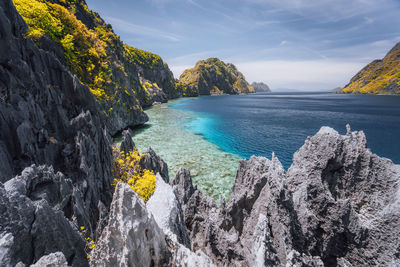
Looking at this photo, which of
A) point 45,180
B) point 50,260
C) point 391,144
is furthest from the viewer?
point 391,144

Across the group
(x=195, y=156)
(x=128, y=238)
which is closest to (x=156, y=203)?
(x=128, y=238)

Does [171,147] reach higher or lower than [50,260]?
lower

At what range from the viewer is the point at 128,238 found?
→ 4.29m

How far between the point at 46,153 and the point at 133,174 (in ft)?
31.2

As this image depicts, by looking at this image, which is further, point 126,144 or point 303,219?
point 126,144

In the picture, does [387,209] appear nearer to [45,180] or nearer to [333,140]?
[333,140]

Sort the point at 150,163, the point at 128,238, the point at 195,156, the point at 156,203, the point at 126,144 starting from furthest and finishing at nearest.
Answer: the point at 195,156 → the point at 126,144 → the point at 150,163 → the point at 156,203 → the point at 128,238

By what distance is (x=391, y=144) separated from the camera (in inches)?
1777

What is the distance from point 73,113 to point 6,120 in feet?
18.7

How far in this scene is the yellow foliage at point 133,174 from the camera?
60.0 ft

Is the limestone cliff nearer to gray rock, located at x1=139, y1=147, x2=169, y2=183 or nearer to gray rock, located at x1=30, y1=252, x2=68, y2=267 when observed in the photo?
gray rock, located at x1=30, y1=252, x2=68, y2=267

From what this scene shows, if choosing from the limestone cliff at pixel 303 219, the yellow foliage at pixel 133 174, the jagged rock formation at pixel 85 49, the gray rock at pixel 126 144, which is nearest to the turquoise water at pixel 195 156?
the yellow foliage at pixel 133 174

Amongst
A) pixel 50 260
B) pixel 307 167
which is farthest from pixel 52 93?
pixel 307 167

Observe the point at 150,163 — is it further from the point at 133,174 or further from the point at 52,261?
the point at 52,261
